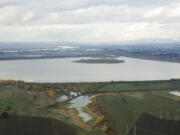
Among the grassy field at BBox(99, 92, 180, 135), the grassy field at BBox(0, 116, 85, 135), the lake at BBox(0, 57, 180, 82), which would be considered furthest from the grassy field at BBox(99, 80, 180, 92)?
the grassy field at BBox(0, 116, 85, 135)

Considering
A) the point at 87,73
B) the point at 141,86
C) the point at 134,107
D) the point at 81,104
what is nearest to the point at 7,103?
the point at 81,104

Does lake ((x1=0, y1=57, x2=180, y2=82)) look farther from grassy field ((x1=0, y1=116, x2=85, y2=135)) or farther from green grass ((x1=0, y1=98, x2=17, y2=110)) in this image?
grassy field ((x1=0, y1=116, x2=85, y2=135))

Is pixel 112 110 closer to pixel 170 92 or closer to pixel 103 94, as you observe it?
pixel 103 94

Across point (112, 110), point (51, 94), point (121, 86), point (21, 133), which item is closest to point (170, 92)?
point (121, 86)

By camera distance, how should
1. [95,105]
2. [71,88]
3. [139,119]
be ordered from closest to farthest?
[139,119], [95,105], [71,88]

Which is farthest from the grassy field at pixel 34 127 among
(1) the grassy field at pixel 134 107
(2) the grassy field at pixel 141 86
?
(2) the grassy field at pixel 141 86

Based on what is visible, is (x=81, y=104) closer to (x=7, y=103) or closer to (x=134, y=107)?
(x=134, y=107)
